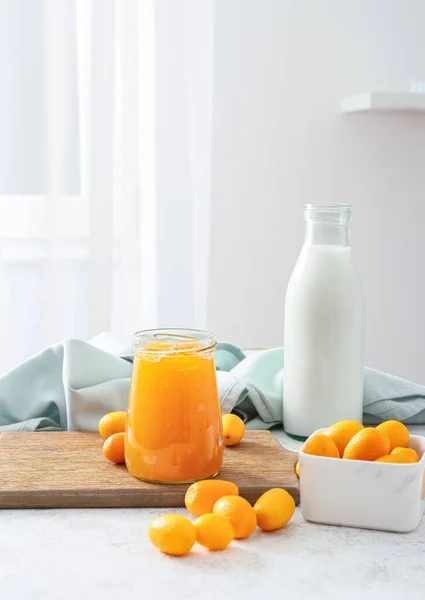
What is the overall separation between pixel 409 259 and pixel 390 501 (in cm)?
206

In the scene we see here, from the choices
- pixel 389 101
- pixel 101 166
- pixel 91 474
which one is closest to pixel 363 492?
pixel 91 474

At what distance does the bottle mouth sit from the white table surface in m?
0.40

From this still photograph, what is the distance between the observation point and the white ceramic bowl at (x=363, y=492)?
30.0 inches

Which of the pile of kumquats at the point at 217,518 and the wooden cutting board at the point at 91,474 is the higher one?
the pile of kumquats at the point at 217,518

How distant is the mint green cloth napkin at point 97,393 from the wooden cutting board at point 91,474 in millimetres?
69

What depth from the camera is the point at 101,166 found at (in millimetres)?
2389

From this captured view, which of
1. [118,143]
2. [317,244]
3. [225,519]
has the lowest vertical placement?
[225,519]

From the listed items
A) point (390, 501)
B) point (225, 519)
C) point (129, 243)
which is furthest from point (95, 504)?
point (129, 243)

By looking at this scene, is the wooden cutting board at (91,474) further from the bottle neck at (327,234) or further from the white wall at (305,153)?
the white wall at (305,153)

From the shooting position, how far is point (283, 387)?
1.10 metres

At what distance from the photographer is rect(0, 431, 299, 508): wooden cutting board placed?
0.84m

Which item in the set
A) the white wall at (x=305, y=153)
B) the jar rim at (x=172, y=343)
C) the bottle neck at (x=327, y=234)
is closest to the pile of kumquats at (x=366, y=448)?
the jar rim at (x=172, y=343)

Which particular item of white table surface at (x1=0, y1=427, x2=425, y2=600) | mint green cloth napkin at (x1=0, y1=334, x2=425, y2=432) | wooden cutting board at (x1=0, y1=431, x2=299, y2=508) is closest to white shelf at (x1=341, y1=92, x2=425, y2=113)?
mint green cloth napkin at (x1=0, y1=334, x2=425, y2=432)

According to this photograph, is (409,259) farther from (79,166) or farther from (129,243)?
(79,166)
